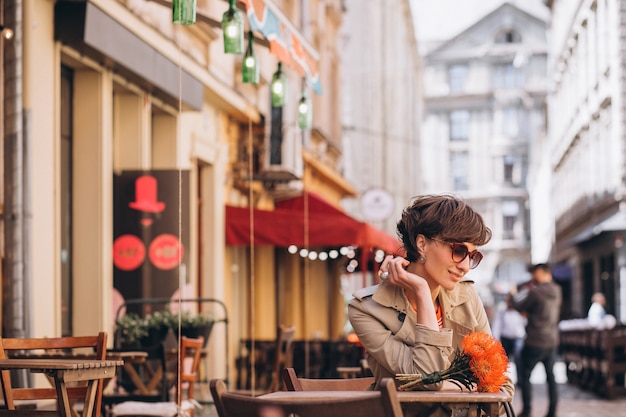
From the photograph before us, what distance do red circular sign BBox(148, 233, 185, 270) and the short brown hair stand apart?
26.4 feet

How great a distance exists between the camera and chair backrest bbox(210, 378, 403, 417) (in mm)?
3438

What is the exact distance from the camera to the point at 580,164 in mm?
39469

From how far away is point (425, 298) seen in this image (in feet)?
14.4

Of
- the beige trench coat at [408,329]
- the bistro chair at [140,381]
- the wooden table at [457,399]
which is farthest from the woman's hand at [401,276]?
the bistro chair at [140,381]

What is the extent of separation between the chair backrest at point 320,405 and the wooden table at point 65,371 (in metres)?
1.84

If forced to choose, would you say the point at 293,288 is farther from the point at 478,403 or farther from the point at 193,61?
the point at 478,403

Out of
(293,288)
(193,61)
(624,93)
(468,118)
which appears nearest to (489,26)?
(468,118)

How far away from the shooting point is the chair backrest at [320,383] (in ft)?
15.3

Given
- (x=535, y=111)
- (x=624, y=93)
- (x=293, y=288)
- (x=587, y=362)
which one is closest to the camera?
(x=587, y=362)

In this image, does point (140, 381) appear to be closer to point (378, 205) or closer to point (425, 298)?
point (425, 298)

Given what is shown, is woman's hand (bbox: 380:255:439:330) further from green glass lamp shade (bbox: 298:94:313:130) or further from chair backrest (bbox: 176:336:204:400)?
green glass lamp shade (bbox: 298:94:313:130)

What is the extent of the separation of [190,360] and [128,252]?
217 cm

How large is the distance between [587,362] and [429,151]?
221 feet

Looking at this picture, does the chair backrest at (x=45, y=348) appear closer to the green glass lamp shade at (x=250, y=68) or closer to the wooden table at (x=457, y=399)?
the wooden table at (x=457, y=399)
